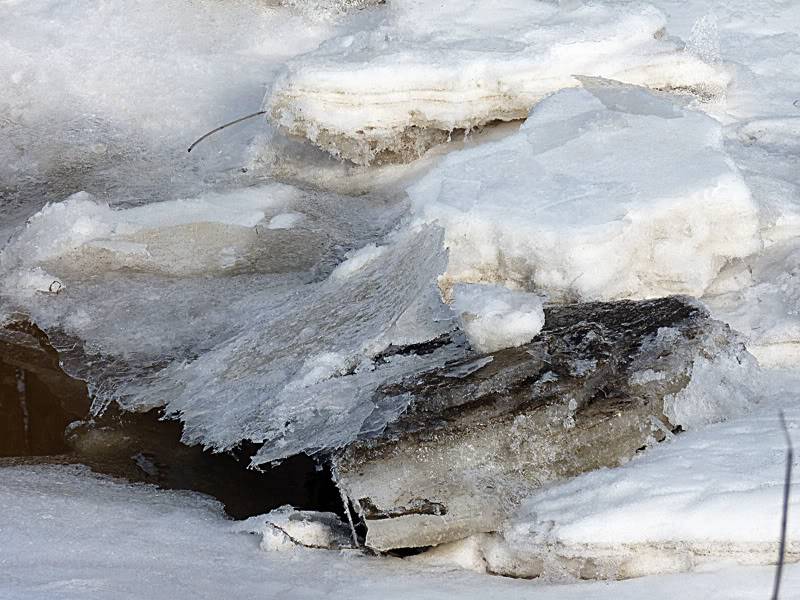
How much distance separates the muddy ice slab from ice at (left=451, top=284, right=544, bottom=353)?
186 centimetres

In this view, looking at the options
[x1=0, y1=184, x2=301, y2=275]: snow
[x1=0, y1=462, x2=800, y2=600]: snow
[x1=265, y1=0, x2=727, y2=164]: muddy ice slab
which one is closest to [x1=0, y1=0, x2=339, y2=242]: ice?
[x1=0, y1=184, x2=301, y2=275]: snow

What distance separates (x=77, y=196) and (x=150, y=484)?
1.91m

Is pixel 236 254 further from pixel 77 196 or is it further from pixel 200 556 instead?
pixel 200 556

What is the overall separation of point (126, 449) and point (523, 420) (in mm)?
1532

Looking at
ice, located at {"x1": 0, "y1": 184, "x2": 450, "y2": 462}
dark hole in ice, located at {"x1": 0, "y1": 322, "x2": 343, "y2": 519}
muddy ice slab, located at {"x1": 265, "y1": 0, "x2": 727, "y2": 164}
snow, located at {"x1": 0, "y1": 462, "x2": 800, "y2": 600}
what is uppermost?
muddy ice slab, located at {"x1": 265, "y1": 0, "x2": 727, "y2": 164}

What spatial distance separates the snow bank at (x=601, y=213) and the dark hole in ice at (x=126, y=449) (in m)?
0.99

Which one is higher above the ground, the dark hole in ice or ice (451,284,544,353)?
ice (451,284,544,353)

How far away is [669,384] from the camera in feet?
9.11

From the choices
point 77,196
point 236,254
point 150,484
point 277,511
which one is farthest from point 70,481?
point 77,196

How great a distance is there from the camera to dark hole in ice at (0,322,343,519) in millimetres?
3226

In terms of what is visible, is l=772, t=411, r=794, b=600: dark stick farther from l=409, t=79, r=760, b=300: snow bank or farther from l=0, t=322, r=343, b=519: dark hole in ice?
l=0, t=322, r=343, b=519: dark hole in ice

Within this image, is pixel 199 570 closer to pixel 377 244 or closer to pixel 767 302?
pixel 377 244

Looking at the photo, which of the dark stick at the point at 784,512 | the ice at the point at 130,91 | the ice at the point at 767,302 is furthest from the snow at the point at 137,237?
the dark stick at the point at 784,512

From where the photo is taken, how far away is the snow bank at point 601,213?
3.50 meters
